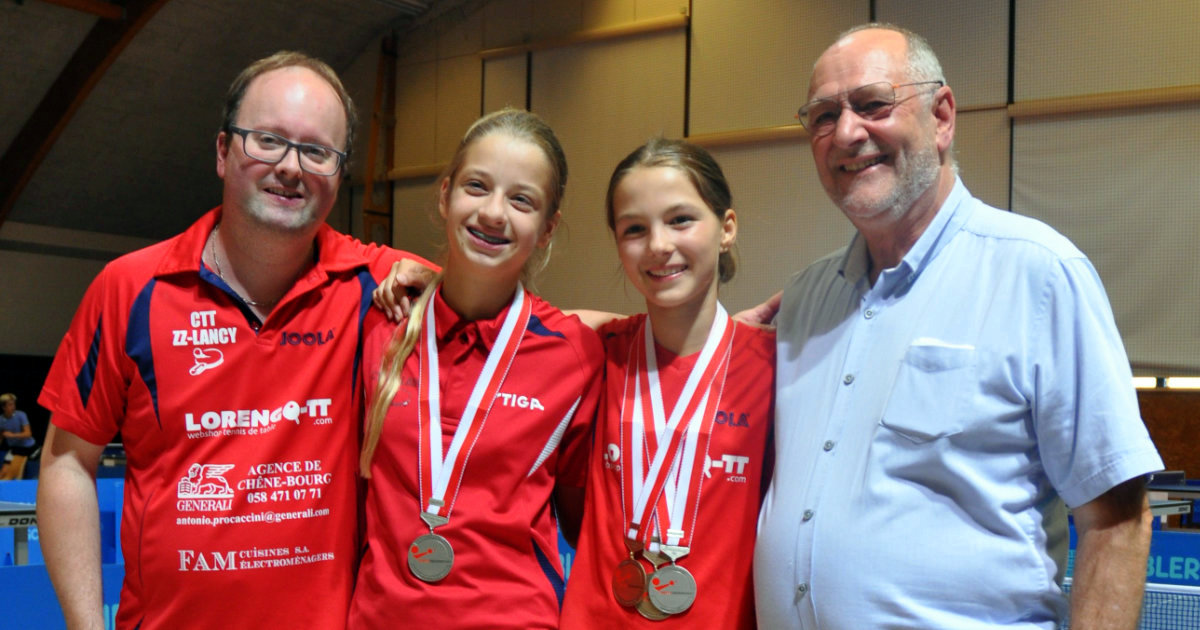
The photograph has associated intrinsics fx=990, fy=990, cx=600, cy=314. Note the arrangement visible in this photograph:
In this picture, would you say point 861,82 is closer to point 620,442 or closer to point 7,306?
point 620,442

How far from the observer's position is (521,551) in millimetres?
2215

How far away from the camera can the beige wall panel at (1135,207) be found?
1031 centimetres

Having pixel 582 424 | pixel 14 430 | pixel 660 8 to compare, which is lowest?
pixel 14 430

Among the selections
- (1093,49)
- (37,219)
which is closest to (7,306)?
(37,219)

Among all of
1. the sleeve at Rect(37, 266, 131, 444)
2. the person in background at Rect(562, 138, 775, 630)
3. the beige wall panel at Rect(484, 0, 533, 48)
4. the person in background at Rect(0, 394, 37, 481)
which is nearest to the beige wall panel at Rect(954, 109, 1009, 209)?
the beige wall panel at Rect(484, 0, 533, 48)

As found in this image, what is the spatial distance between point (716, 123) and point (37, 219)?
1256 cm

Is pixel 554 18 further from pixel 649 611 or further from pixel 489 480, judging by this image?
pixel 649 611

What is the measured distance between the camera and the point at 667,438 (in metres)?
2.32

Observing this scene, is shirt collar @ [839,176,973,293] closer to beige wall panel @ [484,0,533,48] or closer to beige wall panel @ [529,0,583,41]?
beige wall panel @ [529,0,583,41]

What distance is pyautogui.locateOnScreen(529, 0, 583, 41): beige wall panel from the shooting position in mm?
14680

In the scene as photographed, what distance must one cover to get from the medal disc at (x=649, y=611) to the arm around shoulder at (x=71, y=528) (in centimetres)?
118

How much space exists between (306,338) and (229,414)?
24 cm

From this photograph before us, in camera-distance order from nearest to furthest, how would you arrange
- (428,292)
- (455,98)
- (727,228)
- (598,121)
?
(428,292) → (727,228) → (598,121) → (455,98)

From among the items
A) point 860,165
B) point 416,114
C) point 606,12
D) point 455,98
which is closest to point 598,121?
point 606,12
